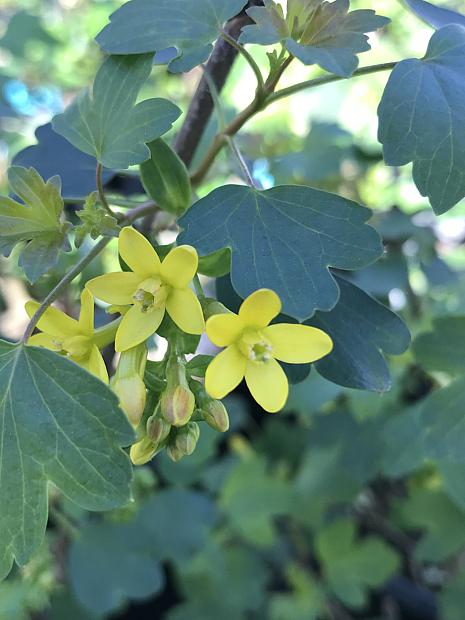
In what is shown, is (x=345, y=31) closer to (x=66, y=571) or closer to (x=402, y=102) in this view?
(x=402, y=102)

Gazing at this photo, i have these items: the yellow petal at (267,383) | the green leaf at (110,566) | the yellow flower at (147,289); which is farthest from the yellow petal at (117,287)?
the green leaf at (110,566)

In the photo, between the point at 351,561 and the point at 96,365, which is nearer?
the point at 96,365

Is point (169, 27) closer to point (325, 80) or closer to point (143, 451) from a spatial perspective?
point (325, 80)

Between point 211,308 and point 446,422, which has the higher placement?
point 211,308

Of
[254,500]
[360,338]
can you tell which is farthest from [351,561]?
[360,338]

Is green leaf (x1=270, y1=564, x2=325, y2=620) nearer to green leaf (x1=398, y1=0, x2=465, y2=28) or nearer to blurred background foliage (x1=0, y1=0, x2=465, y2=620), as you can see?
blurred background foliage (x1=0, y1=0, x2=465, y2=620)

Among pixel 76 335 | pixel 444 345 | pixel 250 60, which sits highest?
pixel 250 60

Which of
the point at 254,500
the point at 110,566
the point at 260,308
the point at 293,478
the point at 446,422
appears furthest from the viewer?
the point at 293,478

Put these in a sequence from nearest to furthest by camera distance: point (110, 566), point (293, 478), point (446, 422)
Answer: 1. point (446, 422)
2. point (110, 566)
3. point (293, 478)

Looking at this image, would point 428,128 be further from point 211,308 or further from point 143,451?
point 143,451
